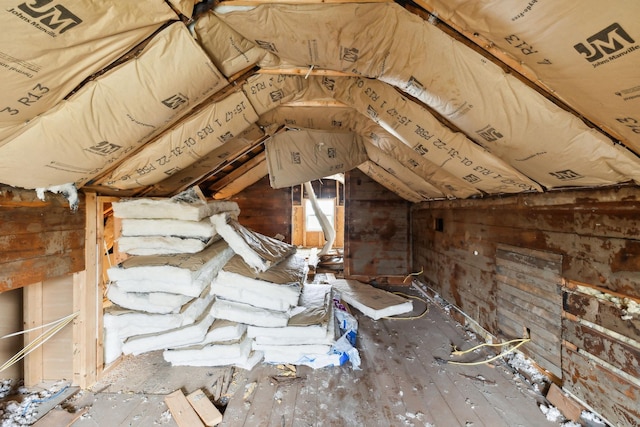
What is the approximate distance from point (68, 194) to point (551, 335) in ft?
11.2

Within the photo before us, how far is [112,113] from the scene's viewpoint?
1451mm

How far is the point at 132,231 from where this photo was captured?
96.9 inches

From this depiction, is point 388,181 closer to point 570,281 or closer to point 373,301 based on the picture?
point 373,301

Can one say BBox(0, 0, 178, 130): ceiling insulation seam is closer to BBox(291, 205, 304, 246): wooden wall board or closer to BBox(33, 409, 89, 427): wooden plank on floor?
BBox(33, 409, 89, 427): wooden plank on floor

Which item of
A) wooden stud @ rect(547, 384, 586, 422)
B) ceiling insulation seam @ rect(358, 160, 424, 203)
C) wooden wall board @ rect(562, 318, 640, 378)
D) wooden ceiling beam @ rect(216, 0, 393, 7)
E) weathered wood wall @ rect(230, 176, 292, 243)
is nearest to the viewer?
wooden ceiling beam @ rect(216, 0, 393, 7)

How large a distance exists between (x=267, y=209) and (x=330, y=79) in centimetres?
432

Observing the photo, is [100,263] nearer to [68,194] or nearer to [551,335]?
[68,194]

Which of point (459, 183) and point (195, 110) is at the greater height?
point (195, 110)

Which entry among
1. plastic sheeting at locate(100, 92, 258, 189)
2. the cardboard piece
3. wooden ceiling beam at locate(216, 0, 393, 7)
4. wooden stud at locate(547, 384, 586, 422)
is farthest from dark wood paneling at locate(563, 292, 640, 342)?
plastic sheeting at locate(100, 92, 258, 189)

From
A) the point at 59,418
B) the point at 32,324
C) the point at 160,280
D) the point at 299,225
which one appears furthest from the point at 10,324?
the point at 299,225

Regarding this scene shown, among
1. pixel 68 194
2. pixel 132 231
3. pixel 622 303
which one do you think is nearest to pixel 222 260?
pixel 132 231

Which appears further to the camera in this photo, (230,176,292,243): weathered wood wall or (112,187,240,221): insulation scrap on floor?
(230,176,292,243): weathered wood wall

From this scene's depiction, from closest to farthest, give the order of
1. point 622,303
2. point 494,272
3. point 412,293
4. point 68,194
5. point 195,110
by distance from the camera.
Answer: point 622,303
point 68,194
point 195,110
point 494,272
point 412,293

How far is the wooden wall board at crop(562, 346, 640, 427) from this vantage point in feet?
4.98
